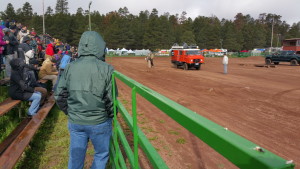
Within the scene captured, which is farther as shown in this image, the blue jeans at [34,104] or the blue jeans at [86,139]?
the blue jeans at [34,104]

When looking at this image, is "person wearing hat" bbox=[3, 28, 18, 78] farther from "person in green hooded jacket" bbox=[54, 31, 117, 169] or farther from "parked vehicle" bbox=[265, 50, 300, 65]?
"parked vehicle" bbox=[265, 50, 300, 65]

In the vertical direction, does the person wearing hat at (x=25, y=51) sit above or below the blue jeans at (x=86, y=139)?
above

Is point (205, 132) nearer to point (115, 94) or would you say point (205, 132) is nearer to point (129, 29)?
point (115, 94)

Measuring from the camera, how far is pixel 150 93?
157 cm

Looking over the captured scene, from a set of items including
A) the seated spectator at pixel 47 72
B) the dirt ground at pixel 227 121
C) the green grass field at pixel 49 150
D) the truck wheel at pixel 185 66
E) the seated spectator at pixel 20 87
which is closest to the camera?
the green grass field at pixel 49 150

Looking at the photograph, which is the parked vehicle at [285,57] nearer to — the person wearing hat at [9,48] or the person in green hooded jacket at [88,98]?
the person wearing hat at [9,48]

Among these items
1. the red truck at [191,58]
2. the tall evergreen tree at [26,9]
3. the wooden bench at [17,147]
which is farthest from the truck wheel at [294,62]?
the tall evergreen tree at [26,9]

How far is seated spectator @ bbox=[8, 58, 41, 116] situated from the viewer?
18.3ft

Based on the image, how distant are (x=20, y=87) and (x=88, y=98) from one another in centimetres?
391

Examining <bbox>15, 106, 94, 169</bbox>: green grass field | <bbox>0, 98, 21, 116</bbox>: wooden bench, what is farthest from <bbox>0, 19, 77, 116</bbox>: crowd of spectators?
<bbox>15, 106, 94, 169</bbox>: green grass field

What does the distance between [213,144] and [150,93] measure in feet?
2.58

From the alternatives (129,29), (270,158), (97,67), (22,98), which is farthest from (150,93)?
(129,29)

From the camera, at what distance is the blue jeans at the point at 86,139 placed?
2.76 metres

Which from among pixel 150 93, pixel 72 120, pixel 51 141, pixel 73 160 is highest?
pixel 150 93
